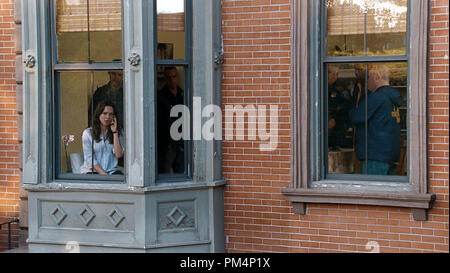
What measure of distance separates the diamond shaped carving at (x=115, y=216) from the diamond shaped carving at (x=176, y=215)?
52 cm

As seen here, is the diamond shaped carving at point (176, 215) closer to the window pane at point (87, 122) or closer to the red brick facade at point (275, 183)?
the red brick facade at point (275, 183)

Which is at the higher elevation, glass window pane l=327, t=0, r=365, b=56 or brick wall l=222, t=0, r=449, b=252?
glass window pane l=327, t=0, r=365, b=56

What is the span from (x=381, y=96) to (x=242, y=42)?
163cm

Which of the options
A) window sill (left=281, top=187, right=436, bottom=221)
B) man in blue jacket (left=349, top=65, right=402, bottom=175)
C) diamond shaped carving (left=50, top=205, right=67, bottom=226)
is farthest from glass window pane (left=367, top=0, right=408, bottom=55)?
diamond shaped carving (left=50, top=205, right=67, bottom=226)

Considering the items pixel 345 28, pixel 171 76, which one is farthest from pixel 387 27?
pixel 171 76

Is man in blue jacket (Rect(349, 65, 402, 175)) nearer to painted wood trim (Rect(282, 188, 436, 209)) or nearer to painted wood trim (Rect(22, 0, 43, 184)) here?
painted wood trim (Rect(282, 188, 436, 209))

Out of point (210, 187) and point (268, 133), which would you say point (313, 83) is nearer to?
point (268, 133)

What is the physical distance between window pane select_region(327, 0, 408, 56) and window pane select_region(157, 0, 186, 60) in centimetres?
160

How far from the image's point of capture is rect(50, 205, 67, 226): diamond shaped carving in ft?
23.5

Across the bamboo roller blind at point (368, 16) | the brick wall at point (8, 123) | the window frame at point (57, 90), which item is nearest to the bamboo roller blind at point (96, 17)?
the window frame at point (57, 90)

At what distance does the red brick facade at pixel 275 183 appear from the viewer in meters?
6.55

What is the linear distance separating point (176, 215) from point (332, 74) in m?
2.28

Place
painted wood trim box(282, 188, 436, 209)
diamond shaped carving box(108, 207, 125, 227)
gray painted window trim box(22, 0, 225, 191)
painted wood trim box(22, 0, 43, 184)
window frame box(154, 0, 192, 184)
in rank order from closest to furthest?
painted wood trim box(282, 188, 436, 209) → gray painted window trim box(22, 0, 225, 191) → diamond shaped carving box(108, 207, 125, 227) → window frame box(154, 0, 192, 184) → painted wood trim box(22, 0, 43, 184)

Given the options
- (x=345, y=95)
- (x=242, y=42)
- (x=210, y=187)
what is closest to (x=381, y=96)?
(x=345, y=95)
